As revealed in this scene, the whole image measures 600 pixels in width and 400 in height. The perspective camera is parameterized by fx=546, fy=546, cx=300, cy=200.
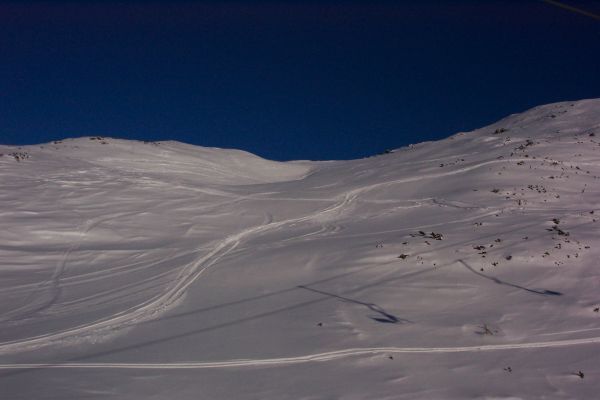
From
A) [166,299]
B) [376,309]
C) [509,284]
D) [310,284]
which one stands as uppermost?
[166,299]

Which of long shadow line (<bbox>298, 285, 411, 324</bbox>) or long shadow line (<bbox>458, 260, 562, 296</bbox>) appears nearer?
long shadow line (<bbox>298, 285, 411, 324</bbox>)

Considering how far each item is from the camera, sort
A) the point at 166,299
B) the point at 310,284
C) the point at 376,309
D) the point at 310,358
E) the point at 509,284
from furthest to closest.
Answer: the point at 310,284 → the point at 166,299 → the point at 509,284 → the point at 376,309 → the point at 310,358

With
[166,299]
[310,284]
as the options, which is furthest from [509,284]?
[166,299]

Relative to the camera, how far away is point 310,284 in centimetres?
997

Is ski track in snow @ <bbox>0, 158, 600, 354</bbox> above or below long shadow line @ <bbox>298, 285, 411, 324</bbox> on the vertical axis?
above

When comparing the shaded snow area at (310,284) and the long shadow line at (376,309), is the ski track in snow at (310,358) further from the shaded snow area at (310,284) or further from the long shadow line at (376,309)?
the long shadow line at (376,309)

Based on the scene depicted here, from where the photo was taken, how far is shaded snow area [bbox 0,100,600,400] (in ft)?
20.9

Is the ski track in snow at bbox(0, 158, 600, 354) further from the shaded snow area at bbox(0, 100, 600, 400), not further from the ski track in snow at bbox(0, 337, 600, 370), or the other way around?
the ski track in snow at bbox(0, 337, 600, 370)

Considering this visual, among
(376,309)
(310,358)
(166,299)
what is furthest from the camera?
(166,299)

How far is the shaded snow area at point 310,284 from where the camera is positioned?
20.9 feet

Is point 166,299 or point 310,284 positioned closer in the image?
point 166,299

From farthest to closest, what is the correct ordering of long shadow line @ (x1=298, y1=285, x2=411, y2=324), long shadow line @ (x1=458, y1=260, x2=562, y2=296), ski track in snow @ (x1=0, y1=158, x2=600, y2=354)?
long shadow line @ (x1=458, y1=260, x2=562, y2=296) → long shadow line @ (x1=298, y1=285, x2=411, y2=324) → ski track in snow @ (x1=0, y1=158, x2=600, y2=354)

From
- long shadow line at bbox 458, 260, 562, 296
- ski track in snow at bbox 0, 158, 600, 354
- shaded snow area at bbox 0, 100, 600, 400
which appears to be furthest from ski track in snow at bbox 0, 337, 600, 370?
long shadow line at bbox 458, 260, 562, 296

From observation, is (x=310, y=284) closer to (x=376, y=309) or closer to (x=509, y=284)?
(x=376, y=309)
